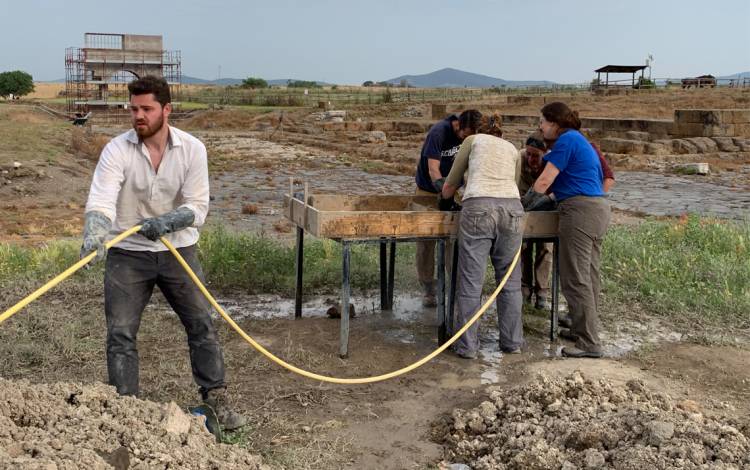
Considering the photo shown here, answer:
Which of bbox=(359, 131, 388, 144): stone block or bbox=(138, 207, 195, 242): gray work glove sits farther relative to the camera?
bbox=(359, 131, 388, 144): stone block

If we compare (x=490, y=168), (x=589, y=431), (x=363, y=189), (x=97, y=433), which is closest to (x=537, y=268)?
(x=490, y=168)

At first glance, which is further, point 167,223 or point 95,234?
point 167,223

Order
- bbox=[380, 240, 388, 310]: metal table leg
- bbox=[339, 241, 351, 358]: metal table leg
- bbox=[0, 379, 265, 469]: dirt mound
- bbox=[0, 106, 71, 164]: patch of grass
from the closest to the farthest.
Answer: bbox=[0, 379, 265, 469]: dirt mound, bbox=[339, 241, 351, 358]: metal table leg, bbox=[380, 240, 388, 310]: metal table leg, bbox=[0, 106, 71, 164]: patch of grass

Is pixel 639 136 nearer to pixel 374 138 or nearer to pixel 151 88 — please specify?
pixel 374 138

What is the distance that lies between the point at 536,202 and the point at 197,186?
3.04 metres

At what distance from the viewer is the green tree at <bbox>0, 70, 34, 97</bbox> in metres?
79.8

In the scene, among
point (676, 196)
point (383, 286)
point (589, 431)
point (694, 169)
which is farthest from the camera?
point (694, 169)

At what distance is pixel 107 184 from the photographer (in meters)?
3.97

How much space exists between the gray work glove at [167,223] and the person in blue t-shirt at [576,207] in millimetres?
3037

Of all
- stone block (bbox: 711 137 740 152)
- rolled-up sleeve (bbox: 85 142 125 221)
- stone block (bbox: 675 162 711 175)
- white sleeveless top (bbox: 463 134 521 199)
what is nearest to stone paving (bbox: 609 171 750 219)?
stone block (bbox: 675 162 711 175)

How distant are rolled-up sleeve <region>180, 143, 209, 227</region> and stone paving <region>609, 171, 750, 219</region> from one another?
444 inches

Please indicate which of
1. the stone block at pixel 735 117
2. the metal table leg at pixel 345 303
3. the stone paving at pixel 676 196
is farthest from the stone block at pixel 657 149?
the metal table leg at pixel 345 303

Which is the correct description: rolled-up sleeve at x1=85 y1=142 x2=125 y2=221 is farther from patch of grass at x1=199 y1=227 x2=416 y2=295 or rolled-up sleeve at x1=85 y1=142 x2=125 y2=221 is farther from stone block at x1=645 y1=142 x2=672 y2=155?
stone block at x1=645 y1=142 x2=672 y2=155

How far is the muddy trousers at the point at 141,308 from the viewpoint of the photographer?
4074 millimetres
